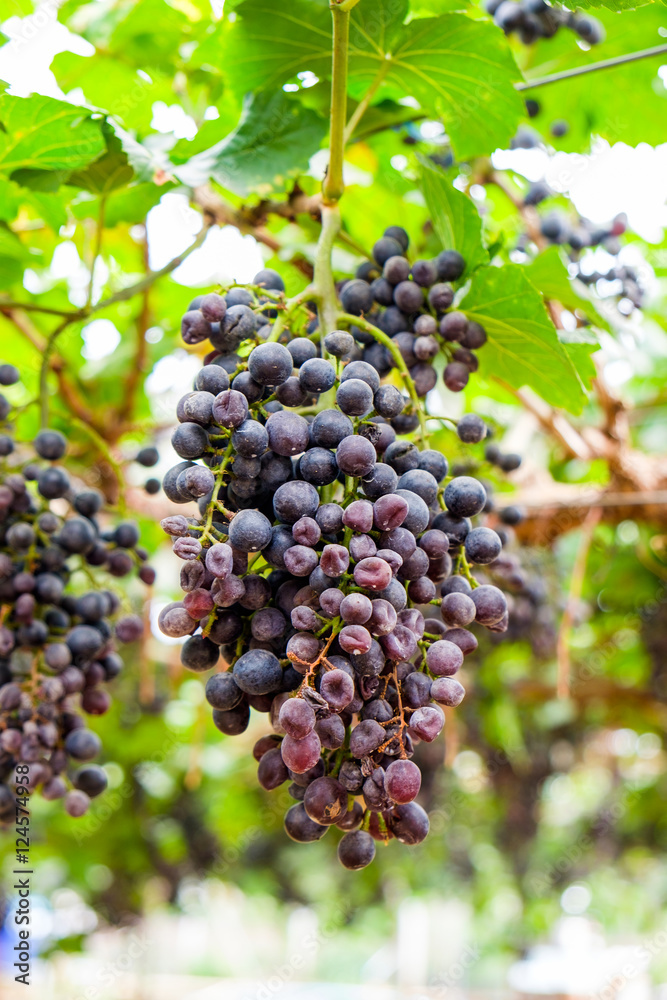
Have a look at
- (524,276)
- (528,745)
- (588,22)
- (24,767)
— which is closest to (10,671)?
(24,767)

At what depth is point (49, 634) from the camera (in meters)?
1.21

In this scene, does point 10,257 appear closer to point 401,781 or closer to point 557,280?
point 557,280

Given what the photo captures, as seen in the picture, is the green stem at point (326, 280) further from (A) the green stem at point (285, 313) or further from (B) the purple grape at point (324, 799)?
(B) the purple grape at point (324, 799)

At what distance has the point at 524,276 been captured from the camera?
3.56 feet

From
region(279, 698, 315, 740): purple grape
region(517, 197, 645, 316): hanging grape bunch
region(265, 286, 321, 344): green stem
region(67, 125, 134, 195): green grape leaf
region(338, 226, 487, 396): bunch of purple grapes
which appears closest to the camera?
region(279, 698, 315, 740): purple grape

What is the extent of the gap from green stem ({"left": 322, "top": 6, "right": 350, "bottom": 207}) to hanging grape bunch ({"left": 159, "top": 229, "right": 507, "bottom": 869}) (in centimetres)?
28

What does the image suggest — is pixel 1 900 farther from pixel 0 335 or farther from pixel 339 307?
pixel 339 307

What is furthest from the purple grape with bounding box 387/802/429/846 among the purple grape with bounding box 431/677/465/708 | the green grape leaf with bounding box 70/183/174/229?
the green grape leaf with bounding box 70/183/174/229

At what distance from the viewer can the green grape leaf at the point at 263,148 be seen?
50.3 inches

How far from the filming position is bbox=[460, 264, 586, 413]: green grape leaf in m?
1.10

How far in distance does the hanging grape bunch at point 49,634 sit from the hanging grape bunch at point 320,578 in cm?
41

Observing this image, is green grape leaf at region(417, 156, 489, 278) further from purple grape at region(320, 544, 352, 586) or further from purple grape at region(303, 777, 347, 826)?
purple grape at region(303, 777, 347, 826)

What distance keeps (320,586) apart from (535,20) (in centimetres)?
142

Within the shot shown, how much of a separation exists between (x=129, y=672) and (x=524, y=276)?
10.6 feet
